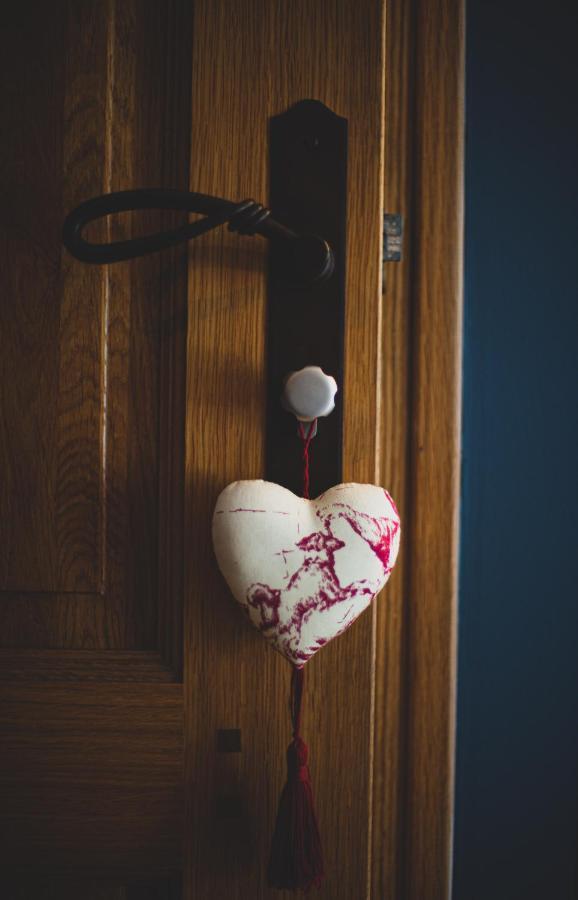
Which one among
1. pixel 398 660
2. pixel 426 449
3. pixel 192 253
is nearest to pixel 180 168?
pixel 192 253

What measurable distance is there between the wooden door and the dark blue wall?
0.19 metres

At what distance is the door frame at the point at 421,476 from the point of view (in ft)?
1.39

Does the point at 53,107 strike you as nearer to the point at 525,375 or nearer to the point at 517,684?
the point at 525,375

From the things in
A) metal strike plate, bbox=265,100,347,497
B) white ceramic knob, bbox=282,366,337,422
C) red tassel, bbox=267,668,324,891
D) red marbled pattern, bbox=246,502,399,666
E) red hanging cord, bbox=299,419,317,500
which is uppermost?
metal strike plate, bbox=265,100,347,497

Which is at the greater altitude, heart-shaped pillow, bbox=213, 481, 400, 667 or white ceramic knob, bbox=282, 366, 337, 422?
white ceramic knob, bbox=282, 366, 337, 422

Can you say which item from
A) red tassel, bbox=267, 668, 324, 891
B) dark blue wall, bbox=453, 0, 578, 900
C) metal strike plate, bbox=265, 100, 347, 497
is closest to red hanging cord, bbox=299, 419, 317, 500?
metal strike plate, bbox=265, 100, 347, 497

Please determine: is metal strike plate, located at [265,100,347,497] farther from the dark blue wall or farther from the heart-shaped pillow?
the dark blue wall

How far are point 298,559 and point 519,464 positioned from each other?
0.29 metres

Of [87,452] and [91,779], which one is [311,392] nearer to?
[87,452]

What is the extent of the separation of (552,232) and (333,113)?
0.28 metres

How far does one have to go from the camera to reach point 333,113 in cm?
30

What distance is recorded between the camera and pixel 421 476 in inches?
16.8

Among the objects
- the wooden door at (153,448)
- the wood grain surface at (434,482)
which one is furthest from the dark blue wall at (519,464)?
the wooden door at (153,448)

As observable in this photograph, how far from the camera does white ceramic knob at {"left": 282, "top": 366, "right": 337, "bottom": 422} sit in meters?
0.28
